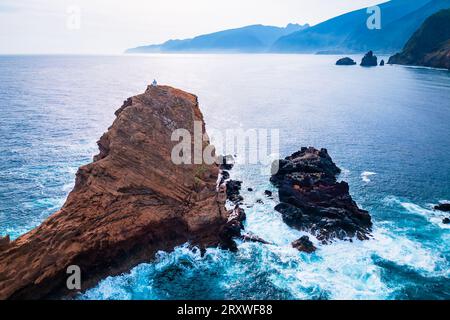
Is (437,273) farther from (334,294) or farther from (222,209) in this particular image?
(222,209)

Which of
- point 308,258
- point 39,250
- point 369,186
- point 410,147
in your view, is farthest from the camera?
point 410,147

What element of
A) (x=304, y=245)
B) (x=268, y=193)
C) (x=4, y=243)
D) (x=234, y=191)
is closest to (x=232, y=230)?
(x=304, y=245)

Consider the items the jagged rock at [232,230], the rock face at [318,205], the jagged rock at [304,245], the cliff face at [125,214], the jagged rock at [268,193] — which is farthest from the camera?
the jagged rock at [268,193]

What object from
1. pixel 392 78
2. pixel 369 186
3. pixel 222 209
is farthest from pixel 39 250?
pixel 392 78

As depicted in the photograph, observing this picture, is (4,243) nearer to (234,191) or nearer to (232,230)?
(232,230)

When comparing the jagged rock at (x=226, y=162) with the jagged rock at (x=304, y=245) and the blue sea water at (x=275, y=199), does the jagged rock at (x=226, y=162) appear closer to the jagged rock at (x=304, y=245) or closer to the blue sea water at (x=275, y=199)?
the blue sea water at (x=275, y=199)

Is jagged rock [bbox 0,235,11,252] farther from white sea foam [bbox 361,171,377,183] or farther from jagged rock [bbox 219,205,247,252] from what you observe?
white sea foam [bbox 361,171,377,183]

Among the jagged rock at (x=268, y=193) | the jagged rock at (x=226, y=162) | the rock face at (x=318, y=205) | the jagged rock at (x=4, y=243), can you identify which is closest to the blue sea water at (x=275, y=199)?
the jagged rock at (x=268, y=193)
